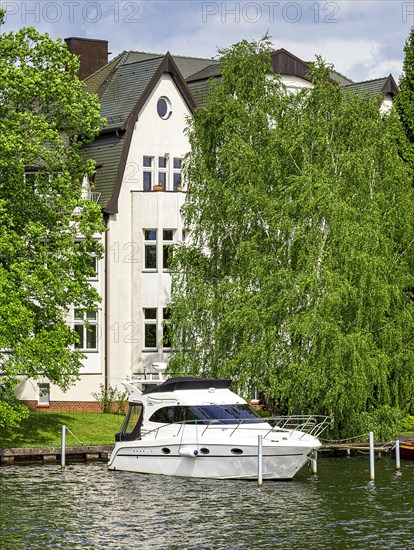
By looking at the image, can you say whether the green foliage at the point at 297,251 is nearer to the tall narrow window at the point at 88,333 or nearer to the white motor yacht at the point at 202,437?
the white motor yacht at the point at 202,437

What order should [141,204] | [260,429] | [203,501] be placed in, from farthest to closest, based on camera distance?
1. [141,204]
2. [260,429]
3. [203,501]

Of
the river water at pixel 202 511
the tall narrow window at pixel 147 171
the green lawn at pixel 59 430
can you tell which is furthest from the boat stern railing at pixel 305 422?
the tall narrow window at pixel 147 171

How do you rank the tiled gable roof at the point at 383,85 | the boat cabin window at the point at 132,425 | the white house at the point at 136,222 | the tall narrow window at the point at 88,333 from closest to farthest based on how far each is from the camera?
the boat cabin window at the point at 132,425
the tall narrow window at the point at 88,333
the white house at the point at 136,222
the tiled gable roof at the point at 383,85

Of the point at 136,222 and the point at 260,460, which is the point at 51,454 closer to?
the point at 260,460

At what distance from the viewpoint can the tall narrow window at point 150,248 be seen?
69312 mm

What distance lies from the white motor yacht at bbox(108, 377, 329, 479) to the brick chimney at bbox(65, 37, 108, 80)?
99.4 feet

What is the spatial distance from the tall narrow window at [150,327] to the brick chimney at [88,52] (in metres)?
16.1

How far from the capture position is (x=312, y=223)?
179 ft

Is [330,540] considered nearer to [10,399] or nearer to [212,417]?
[212,417]

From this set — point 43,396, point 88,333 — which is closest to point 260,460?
point 43,396

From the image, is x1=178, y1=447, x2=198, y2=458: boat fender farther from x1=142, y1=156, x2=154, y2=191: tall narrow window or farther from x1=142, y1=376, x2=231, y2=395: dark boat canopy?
x1=142, y1=156, x2=154, y2=191: tall narrow window

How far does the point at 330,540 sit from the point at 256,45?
30286 mm

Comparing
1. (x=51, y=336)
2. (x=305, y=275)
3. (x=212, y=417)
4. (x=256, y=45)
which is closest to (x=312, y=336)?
(x=305, y=275)

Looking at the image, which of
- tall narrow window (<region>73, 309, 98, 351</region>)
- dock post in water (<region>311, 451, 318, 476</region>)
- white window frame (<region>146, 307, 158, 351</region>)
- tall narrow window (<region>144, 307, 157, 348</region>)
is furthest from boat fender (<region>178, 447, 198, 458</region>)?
tall narrow window (<region>144, 307, 157, 348</region>)
